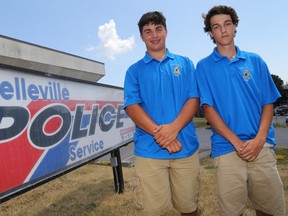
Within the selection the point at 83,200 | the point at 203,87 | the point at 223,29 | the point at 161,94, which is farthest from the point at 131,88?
the point at 83,200

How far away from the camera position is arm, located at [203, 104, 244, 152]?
8.23 feet

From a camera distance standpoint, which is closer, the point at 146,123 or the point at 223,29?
the point at 146,123

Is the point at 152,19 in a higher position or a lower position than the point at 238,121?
higher

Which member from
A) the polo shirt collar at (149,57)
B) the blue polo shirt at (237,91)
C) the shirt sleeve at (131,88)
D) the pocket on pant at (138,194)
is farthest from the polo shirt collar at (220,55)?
the pocket on pant at (138,194)

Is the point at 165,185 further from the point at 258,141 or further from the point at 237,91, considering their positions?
the point at 237,91

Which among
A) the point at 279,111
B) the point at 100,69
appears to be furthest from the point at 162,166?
the point at 279,111

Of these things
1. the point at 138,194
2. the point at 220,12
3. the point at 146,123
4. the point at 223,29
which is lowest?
the point at 138,194

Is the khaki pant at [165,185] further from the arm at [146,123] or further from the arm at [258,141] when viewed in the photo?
the arm at [258,141]

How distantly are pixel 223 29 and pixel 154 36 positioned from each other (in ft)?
1.95

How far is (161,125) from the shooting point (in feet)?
8.61

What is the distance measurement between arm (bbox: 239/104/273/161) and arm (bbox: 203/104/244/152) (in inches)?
2.0

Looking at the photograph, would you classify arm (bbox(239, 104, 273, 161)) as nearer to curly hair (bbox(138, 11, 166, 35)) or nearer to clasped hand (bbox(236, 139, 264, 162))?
clasped hand (bbox(236, 139, 264, 162))

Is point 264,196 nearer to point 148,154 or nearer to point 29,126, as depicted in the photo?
point 148,154

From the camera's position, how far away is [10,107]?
3.03 meters
